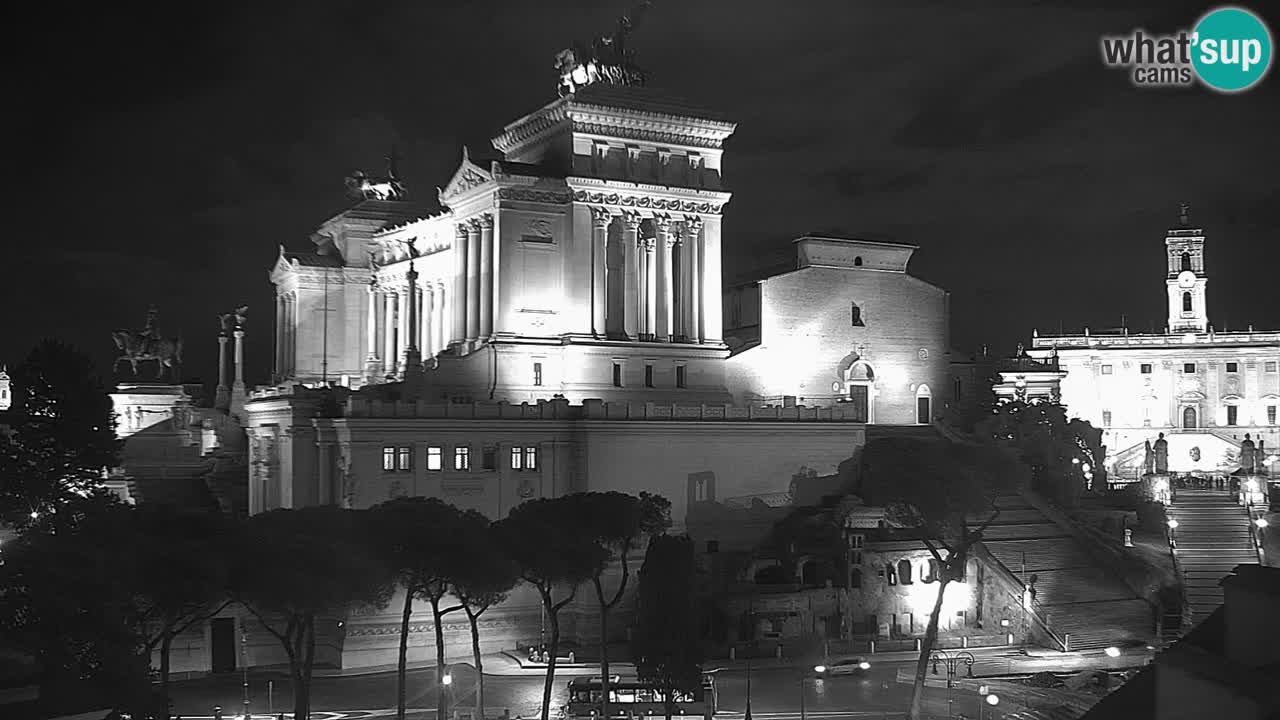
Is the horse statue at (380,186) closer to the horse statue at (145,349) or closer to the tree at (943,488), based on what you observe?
the horse statue at (145,349)

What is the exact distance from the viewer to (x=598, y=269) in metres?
77.5

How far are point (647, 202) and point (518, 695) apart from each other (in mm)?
35366

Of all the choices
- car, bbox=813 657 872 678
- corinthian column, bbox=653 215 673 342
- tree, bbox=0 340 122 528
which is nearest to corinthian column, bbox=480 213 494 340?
corinthian column, bbox=653 215 673 342

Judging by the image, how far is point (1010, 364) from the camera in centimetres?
9788

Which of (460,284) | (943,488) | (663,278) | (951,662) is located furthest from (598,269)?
(951,662)

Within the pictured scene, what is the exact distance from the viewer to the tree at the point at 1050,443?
76312 mm

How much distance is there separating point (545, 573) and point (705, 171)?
37.4 meters

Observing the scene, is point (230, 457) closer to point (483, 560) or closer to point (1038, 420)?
point (483, 560)

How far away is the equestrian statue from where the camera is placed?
98.1 m

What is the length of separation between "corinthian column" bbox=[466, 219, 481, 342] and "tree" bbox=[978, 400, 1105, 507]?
102 feet

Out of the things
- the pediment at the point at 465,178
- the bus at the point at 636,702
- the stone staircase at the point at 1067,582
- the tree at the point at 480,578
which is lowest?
the bus at the point at 636,702

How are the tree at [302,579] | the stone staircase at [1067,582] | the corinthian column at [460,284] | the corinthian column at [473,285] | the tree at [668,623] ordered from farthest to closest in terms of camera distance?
the corinthian column at [460,284] < the corinthian column at [473,285] < the stone staircase at [1067,582] < the tree at [668,623] < the tree at [302,579]

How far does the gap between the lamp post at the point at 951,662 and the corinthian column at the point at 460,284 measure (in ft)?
113

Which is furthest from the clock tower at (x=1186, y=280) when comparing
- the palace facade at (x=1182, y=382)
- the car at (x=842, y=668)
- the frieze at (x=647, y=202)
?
the car at (x=842, y=668)
